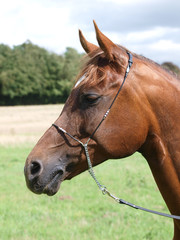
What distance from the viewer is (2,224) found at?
5305 mm

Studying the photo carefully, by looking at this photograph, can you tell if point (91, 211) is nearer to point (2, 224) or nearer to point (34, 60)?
point (2, 224)

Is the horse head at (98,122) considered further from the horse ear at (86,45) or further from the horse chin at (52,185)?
the horse ear at (86,45)

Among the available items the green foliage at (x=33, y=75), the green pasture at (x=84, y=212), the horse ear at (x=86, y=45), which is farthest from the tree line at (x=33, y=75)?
the horse ear at (x=86, y=45)

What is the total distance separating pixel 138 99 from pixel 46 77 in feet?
206

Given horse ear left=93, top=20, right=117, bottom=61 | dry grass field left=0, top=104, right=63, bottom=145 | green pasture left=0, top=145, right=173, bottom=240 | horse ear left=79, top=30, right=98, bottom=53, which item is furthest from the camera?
dry grass field left=0, top=104, right=63, bottom=145

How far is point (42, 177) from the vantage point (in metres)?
2.19

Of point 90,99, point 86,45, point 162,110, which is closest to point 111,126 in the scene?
point 90,99

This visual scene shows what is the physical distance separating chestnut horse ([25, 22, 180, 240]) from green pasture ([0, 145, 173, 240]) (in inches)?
112

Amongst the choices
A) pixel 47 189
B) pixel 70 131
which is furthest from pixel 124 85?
pixel 47 189

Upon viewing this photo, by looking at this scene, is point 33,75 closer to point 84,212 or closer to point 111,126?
point 84,212

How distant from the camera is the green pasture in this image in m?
4.89

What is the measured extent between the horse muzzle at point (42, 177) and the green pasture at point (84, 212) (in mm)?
2840

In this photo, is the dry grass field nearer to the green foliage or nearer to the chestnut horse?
the chestnut horse

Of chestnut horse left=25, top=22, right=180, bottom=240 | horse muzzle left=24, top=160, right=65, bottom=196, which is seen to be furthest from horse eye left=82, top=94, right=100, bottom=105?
horse muzzle left=24, top=160, right=65, bottom=196
